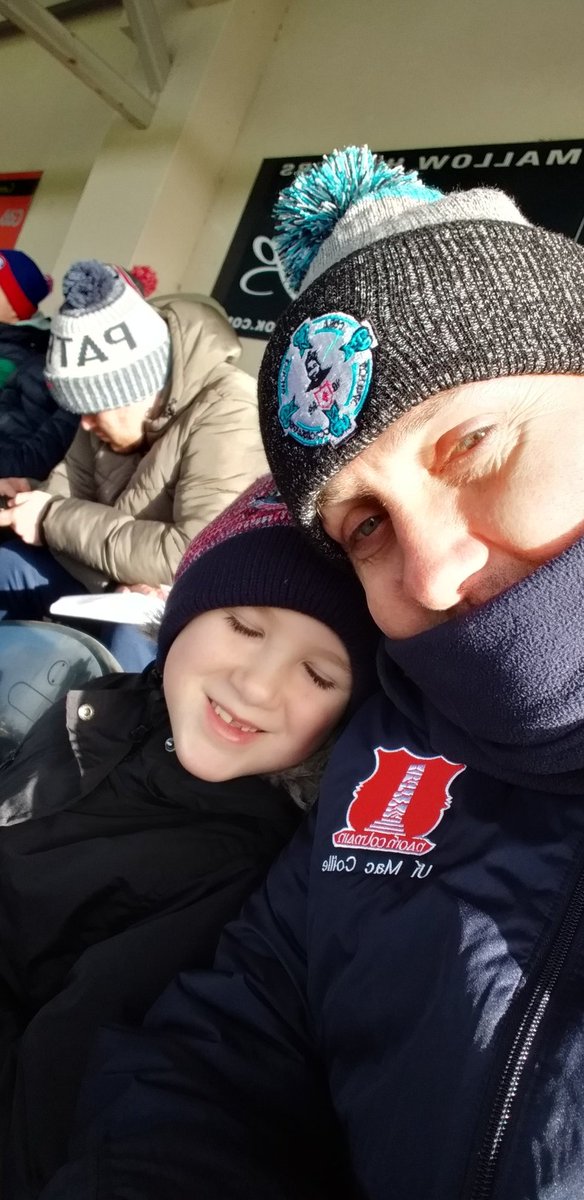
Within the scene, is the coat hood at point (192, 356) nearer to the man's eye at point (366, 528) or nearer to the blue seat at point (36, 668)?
the blue seat at point (36, 668)

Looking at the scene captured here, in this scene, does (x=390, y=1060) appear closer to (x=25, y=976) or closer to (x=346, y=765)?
(x=346, y=765)

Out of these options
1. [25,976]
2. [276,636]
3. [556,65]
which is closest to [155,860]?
[25,976]

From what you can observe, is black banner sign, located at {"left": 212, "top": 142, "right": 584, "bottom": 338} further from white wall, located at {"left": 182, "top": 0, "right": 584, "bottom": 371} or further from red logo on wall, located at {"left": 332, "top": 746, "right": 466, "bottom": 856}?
red logo on wall, located at {"left": 332, "top": 746, "right": 466, "bottom": 856}

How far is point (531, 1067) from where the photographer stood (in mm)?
557

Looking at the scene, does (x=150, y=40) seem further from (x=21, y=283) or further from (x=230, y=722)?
(x=230, y=722)

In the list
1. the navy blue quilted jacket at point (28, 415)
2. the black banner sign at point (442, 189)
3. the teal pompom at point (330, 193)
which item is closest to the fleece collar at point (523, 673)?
the teal pompom at point (330, 193)

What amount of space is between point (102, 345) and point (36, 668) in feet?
3.62

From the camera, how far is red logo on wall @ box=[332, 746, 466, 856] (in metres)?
0.77

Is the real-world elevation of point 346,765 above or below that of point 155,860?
above

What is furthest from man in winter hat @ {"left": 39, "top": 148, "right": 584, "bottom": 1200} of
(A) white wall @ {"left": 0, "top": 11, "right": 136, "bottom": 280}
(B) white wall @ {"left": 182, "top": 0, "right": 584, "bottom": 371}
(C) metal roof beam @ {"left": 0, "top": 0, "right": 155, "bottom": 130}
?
(A) white wall @ {"left": 0, "top": 11, "right": 136, "bottom": 280}

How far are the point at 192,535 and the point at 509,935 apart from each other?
1474mm

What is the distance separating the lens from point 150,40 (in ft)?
11.1

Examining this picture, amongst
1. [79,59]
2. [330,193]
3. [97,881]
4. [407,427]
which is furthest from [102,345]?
[79,59]

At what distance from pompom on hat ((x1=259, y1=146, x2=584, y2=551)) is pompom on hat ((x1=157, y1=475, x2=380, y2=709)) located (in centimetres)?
21
